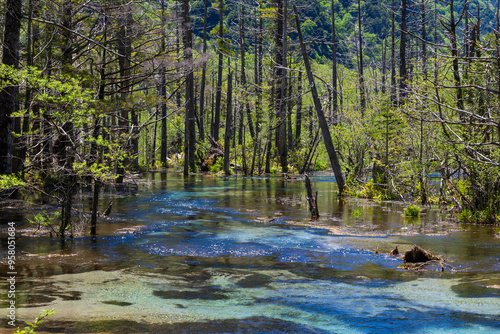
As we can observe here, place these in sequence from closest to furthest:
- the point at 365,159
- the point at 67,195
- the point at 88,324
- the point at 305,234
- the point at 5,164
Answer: the point at 88,324 → the point at 67,195 → the point at 305,234 → the point at 5,164 → the point at 365,159

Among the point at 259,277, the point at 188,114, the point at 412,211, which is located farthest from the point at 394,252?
the point at 188,114

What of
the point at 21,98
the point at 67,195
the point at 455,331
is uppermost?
the point at 21,98

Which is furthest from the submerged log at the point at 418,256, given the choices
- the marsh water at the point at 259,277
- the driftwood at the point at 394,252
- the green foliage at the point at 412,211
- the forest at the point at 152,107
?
the green foliage at the point at 412,211

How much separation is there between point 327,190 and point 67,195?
46.0 feet

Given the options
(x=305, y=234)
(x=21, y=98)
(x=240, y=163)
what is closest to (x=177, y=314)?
(x=305, y=234)

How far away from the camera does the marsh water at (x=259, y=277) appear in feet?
17.4

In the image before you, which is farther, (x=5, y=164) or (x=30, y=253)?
(x=5, y=164)

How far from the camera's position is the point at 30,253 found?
838 cm

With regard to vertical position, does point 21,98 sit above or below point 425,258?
above

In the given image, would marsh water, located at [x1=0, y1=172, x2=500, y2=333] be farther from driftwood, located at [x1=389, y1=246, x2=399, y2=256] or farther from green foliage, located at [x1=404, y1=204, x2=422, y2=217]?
green foliage, located at [x1=404, y1=204, x2=422, y2=217]

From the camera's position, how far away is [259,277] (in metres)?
7.24

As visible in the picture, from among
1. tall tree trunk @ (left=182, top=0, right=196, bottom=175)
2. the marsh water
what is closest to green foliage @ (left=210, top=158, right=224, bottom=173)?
tall tree trunk @ (left=182, top=0, right=196, bottom=175)

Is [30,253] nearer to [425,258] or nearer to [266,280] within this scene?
[266,280]

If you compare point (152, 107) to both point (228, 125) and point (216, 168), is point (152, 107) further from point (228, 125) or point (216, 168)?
point (216, 168)
